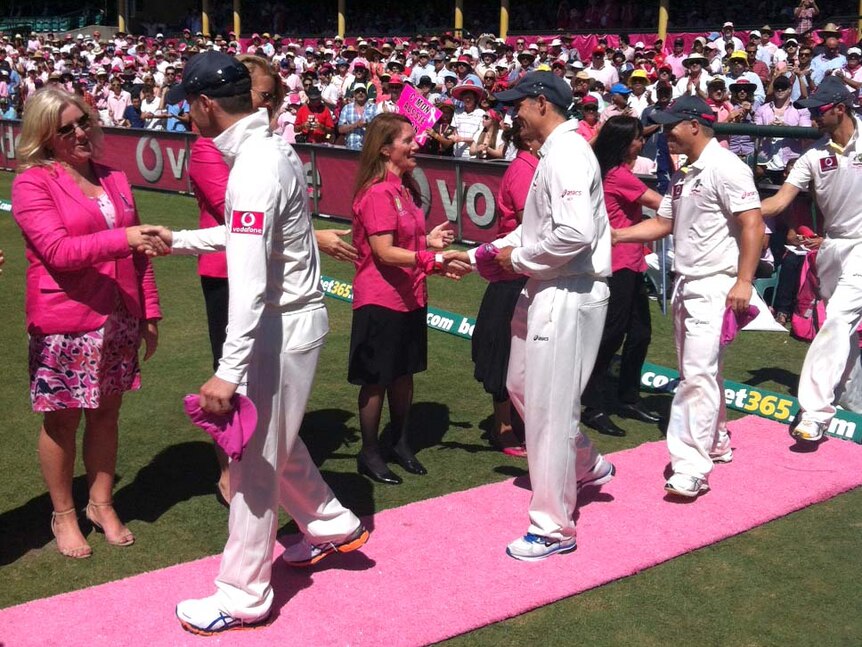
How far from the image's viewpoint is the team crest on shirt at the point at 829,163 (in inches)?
237

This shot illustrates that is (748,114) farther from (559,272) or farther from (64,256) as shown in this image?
(64,256)

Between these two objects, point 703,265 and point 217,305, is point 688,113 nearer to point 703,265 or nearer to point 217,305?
point 703,265

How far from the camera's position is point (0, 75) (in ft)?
85.4

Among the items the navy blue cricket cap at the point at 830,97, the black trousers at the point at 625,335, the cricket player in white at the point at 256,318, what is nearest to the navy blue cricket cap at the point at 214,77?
the cricket player in white at the point at 256,318

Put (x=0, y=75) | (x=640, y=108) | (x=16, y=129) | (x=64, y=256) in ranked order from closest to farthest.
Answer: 1. (x=64, y=256)
2. (x=640, y=108)
3. (x=16, y=129)
4. (x=0, y=75)

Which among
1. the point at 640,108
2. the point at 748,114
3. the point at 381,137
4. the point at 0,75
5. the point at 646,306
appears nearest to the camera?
the point at 381,137

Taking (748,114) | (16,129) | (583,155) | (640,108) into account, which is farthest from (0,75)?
(583,155)

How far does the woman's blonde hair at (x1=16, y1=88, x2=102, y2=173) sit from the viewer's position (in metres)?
4.21

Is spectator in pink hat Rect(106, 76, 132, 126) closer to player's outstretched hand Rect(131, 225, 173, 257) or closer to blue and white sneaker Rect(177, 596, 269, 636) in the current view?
player's outstretched hand Rect(131, 225, 173, 257)

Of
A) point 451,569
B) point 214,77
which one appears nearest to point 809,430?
point 451,569

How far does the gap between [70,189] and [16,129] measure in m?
16.7

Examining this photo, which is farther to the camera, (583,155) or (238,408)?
(583,155)

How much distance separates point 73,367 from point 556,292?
2.04m

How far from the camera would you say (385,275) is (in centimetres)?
526
